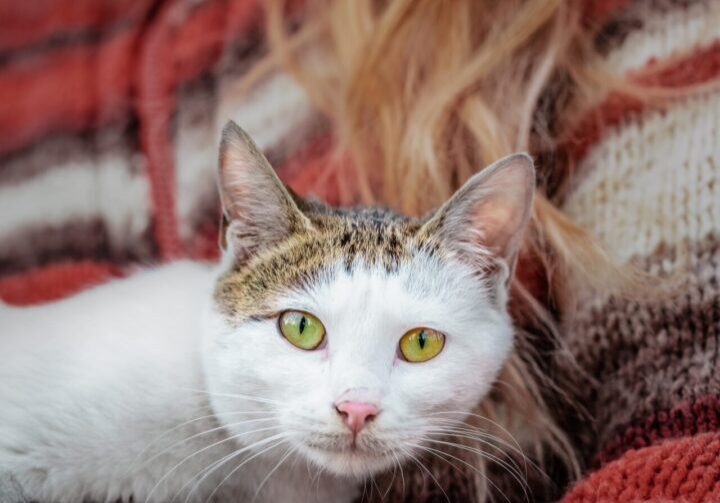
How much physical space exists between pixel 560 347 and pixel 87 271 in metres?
0.98

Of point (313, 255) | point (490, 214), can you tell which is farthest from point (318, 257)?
point (490, 214)

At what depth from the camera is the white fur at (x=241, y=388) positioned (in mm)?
853

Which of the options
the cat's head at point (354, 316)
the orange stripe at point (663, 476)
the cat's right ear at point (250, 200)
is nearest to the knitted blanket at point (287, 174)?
the orange stripe at point (663, 476)

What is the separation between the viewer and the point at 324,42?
4.99ft

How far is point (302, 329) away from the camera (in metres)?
0.90

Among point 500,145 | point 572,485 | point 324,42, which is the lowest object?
point 572,485

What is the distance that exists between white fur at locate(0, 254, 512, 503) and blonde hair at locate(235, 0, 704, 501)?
0.50 ft

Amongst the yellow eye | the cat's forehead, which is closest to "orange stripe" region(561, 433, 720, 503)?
the yellow eye

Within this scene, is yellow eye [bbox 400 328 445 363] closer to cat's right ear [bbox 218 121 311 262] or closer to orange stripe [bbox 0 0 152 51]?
cat's right ear [bbox 218 121 311 262]

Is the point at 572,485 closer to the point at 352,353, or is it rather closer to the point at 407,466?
the point at 407,466

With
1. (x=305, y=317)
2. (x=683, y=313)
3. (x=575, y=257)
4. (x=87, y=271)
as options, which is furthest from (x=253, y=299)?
(x=87, y=271)

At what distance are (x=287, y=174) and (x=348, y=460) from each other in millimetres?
712

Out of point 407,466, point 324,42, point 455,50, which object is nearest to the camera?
point 407,466

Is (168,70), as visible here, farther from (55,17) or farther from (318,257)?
(318,257)
